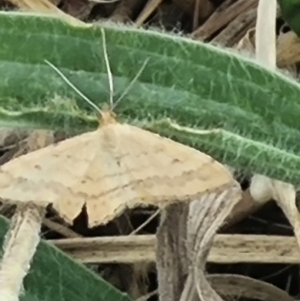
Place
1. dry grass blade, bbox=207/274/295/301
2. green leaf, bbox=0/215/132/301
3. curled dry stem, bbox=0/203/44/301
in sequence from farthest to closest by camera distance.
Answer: dry grass blade, bbox=207/274/295/301 < green leaf, bbox=0/215/132/301 < curled dry stem, bbox=0/203/44/301

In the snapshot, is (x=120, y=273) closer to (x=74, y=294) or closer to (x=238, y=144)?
(x=74, y=294)

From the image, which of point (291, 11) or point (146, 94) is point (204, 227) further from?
point (291, 11)

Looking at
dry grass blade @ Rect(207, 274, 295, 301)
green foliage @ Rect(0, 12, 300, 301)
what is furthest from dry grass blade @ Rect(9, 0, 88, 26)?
dry grass blade @ Rect(207, 274, 295, 301)

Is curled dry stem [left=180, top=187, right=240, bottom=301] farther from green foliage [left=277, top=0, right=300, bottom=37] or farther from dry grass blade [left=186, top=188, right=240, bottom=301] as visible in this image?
green foliage [left=277, top=0, right=300, bottom=37]

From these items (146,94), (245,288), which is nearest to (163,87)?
(146,94)

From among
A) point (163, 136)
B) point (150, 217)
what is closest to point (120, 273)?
point (150, 217)
